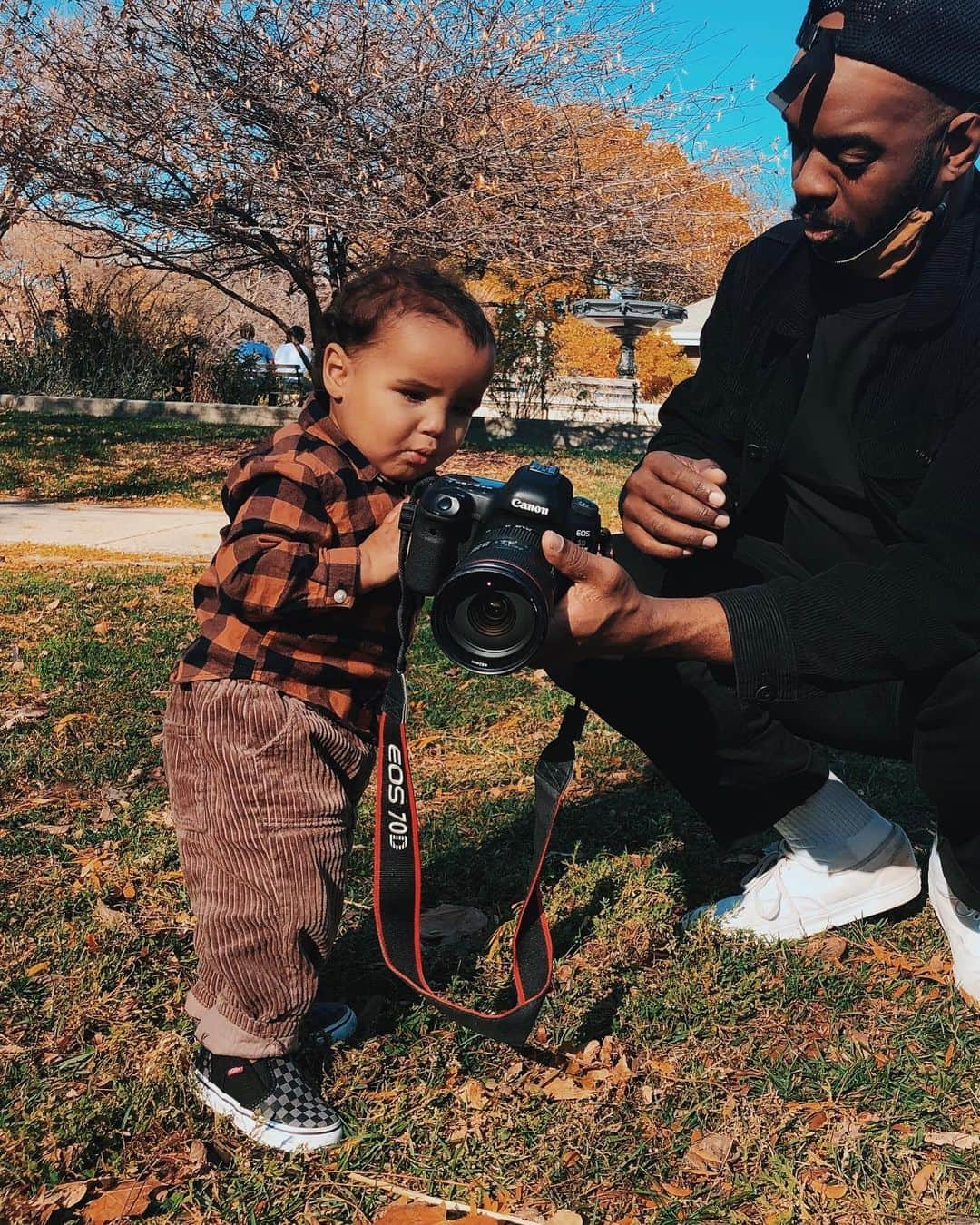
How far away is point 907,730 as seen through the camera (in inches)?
98.8

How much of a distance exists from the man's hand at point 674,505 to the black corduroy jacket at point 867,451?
0.21m

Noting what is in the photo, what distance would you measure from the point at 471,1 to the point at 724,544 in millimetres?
10300

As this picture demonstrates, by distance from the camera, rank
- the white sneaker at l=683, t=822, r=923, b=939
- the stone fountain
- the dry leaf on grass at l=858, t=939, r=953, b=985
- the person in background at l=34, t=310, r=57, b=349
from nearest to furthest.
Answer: the dry leaf on grass at l=858, t=939, r=953, b=985 < the white sneaker at l=683, t=822, r=923, b=939 < the stone fountain < the person in background at l=34, t=310, r=57, b=349

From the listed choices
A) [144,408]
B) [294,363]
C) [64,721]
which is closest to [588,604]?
[64,721]

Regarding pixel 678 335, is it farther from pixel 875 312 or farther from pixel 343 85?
pixel 875 312

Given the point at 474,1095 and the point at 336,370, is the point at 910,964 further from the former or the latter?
the point at 336,370

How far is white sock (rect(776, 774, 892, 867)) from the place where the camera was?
2.76m

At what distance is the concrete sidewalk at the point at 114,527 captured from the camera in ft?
23.6

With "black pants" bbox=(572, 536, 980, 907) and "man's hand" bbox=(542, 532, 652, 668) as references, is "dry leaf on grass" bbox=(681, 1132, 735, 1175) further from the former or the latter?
"man's hand" bbox=(542, 532, 652, 668)

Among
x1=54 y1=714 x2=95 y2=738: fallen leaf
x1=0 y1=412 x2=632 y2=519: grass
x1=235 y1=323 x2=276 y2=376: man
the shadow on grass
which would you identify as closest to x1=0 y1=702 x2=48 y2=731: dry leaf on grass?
x1=54 y1=714 x2=95 y2=738: fallen leaf

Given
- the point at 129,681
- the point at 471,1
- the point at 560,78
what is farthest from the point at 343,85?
the point at 129,681

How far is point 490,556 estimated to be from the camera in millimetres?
1706

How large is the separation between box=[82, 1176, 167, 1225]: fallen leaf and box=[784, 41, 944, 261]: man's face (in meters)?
2.27

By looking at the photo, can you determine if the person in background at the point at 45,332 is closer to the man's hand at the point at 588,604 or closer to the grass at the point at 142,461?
the grass at the point at 142,461
